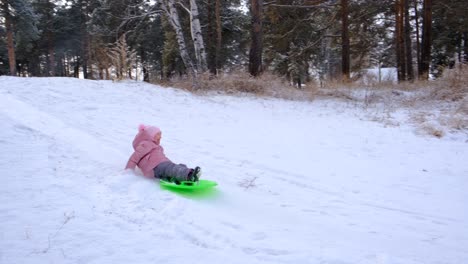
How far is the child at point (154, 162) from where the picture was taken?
11.4ft

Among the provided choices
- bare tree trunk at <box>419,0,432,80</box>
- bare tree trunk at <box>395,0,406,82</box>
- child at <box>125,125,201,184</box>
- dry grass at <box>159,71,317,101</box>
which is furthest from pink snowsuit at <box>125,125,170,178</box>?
bare tree trunk at <box>395,0,406,82</box>

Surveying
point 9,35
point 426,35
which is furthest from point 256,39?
point 9,35

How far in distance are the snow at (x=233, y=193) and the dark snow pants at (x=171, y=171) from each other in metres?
0.15

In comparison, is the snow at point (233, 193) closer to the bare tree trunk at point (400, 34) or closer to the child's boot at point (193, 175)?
the child's boot at point (193, 175)

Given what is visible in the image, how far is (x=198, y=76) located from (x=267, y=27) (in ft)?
29.5

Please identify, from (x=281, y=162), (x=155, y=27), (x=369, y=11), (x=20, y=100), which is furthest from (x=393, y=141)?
(x=155, y=27)

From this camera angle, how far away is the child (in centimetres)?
349

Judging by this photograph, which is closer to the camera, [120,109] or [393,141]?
[393,141]

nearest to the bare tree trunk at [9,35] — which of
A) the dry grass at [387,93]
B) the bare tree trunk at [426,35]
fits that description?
the dry grass at [387,93]

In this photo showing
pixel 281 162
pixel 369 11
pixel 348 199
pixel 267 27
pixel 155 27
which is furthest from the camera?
pixel 155 27

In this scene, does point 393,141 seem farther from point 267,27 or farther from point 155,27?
point 155,27

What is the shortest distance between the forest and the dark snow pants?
21.7 feet

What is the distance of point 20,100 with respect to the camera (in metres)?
6.91

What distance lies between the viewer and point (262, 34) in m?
12.4
